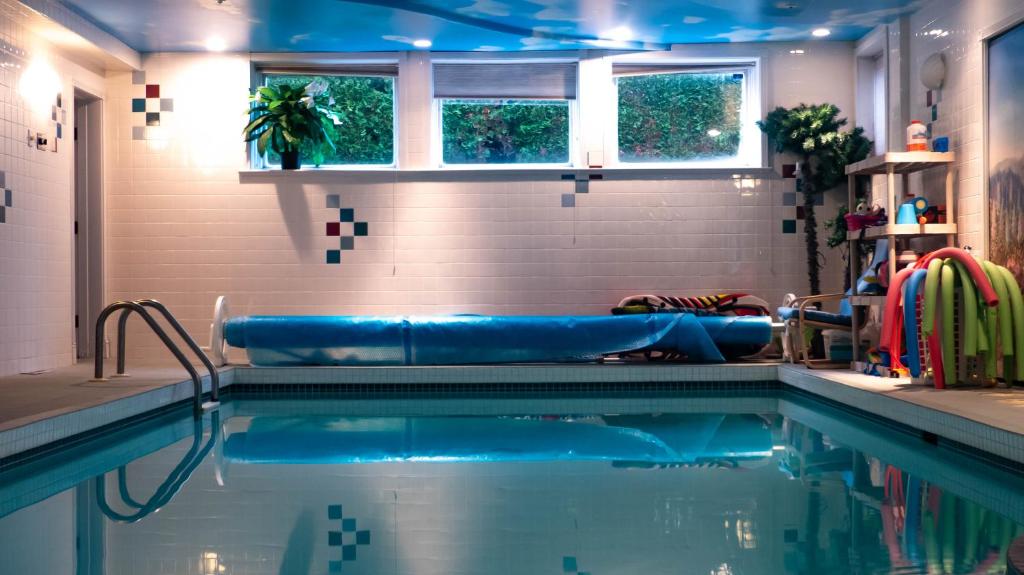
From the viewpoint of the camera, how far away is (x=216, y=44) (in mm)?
8203

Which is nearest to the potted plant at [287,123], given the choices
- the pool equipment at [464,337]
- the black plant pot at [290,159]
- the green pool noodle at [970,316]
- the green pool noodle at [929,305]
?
the black plant pot at [290,159]

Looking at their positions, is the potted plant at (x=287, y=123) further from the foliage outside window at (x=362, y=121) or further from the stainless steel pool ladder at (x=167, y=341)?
the stainless steel pool ladder at (x=167, y=341)

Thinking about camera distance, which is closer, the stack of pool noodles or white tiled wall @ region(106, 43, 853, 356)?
the stack of pool noodles

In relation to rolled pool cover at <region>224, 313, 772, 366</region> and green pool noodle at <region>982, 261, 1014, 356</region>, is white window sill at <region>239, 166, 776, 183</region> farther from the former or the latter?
green pool noodle at <region>982, 261, 1014, 356</region>

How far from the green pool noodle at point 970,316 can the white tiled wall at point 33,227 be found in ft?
19.6

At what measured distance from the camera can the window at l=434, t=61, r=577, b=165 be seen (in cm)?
870

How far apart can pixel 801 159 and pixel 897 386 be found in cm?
323

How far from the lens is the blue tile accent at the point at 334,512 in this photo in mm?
3145

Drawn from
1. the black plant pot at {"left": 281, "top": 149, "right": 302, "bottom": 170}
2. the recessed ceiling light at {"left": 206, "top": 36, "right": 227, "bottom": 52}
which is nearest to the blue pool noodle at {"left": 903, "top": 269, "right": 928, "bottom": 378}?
the black plant pot at {"left": 281, "top": 149, "right": 302, "bottom": 170}

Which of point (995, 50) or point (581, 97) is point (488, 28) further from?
point (995, 50)

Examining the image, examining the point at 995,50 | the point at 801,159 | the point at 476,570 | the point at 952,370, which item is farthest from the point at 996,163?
the point at 476,570

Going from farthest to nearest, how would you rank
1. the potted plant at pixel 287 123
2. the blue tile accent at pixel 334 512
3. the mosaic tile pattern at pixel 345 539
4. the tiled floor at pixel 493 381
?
the potted plant at pixel 287 123
the tiled floor at pixel 493 381
the blue tile accent at pixel 334 512
the mosaic tile pattern at pixel 345 539

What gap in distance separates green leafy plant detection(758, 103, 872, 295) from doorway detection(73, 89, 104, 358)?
5.50 metres

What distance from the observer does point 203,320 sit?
8.45 metres
